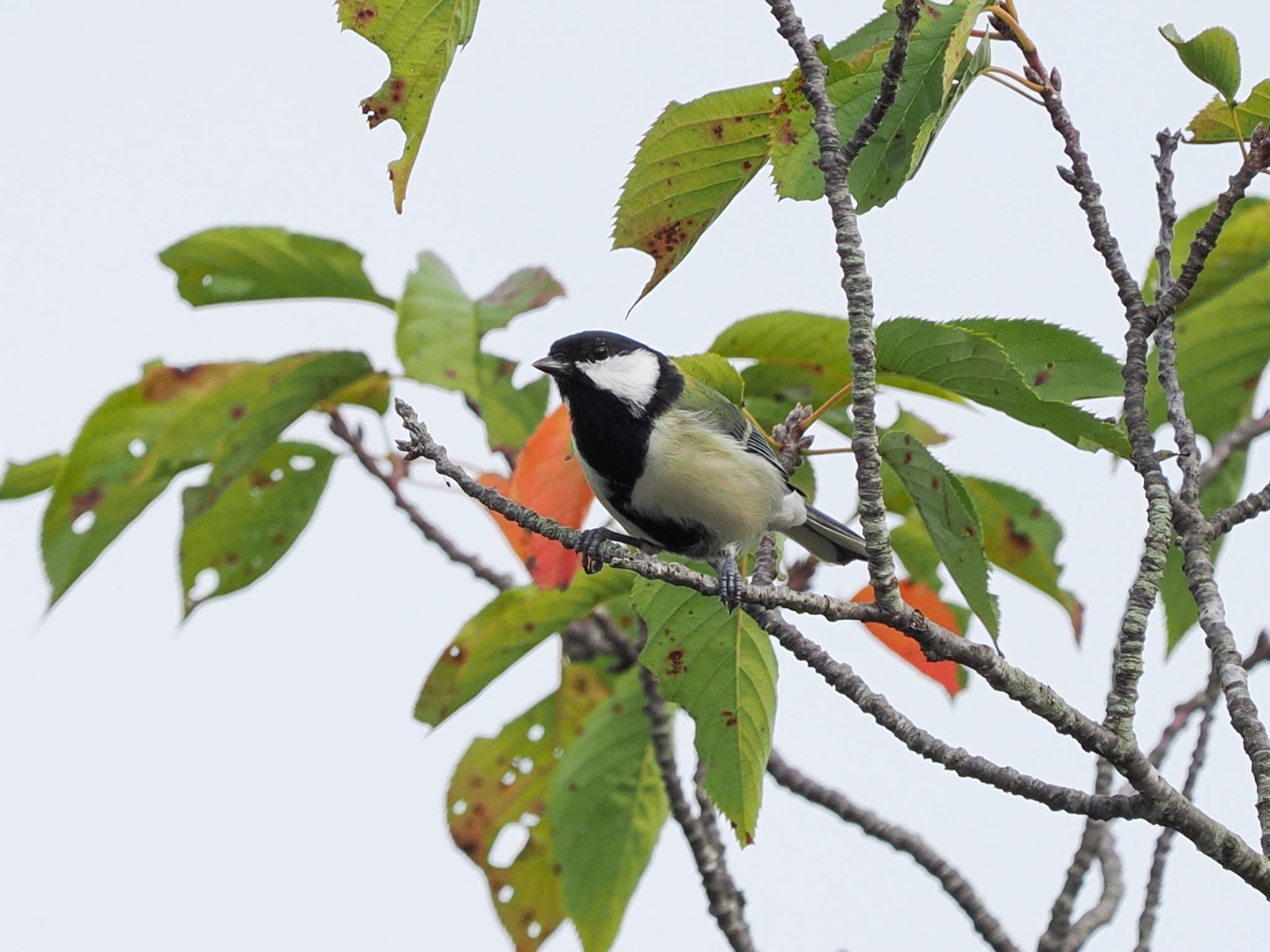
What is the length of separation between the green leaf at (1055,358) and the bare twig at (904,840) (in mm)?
1165

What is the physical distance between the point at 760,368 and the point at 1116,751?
4.83 ft

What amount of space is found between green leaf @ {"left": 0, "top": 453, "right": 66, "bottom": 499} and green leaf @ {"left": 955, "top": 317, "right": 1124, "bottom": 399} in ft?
8.54

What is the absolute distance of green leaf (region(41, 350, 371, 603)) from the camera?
11.5ft

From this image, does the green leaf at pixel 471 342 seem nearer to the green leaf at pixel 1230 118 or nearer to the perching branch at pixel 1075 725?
the perching branch at pixel 1075 725

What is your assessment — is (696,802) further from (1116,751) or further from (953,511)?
(1116,751)

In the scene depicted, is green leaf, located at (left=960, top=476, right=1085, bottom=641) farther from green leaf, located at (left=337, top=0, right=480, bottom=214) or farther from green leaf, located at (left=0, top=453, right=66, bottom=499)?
green leaf, located at (left=0, top=453, right=66, bottom=499)

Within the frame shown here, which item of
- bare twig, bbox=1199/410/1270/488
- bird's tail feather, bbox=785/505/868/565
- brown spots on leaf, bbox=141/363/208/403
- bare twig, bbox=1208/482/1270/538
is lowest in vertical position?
bare twig, bbox=1208/482/1270/538

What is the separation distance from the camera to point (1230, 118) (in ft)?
8.21

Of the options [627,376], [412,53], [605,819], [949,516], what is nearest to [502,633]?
[605,819]

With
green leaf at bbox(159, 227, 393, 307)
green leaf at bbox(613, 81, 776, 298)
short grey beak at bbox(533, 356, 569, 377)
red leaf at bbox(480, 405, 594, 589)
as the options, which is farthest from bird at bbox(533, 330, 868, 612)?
green leaf at bbox(613, 81, 776, 298)

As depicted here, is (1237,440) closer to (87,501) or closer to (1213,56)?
(1213,56)

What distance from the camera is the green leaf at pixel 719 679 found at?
9.27 feet

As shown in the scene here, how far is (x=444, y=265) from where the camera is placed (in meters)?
3.77

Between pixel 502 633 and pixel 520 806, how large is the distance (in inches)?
29.0
